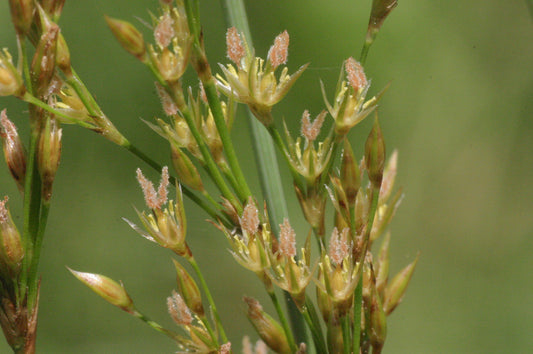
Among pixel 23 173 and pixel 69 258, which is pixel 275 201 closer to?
pixel 23 173

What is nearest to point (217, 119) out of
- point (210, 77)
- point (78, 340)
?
point (210, 77)

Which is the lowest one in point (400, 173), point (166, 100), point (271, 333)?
point (400, 173)

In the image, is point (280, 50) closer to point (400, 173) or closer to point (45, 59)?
point (45, 59)

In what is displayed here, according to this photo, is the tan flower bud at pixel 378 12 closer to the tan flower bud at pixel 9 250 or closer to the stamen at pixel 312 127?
the stamen at pixel 312 127

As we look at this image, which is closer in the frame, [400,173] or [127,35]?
[127,35]

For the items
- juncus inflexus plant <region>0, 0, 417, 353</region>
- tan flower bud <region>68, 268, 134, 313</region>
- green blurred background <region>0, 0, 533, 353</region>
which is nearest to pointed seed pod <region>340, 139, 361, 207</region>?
juncus inflexus plant <region>0, 0, 417, 353</region>

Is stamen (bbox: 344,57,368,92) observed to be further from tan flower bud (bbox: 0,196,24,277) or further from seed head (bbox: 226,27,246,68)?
tan flower bud (bbox: 0,196,24,277)

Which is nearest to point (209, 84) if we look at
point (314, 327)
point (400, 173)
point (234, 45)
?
point (234, 45)
